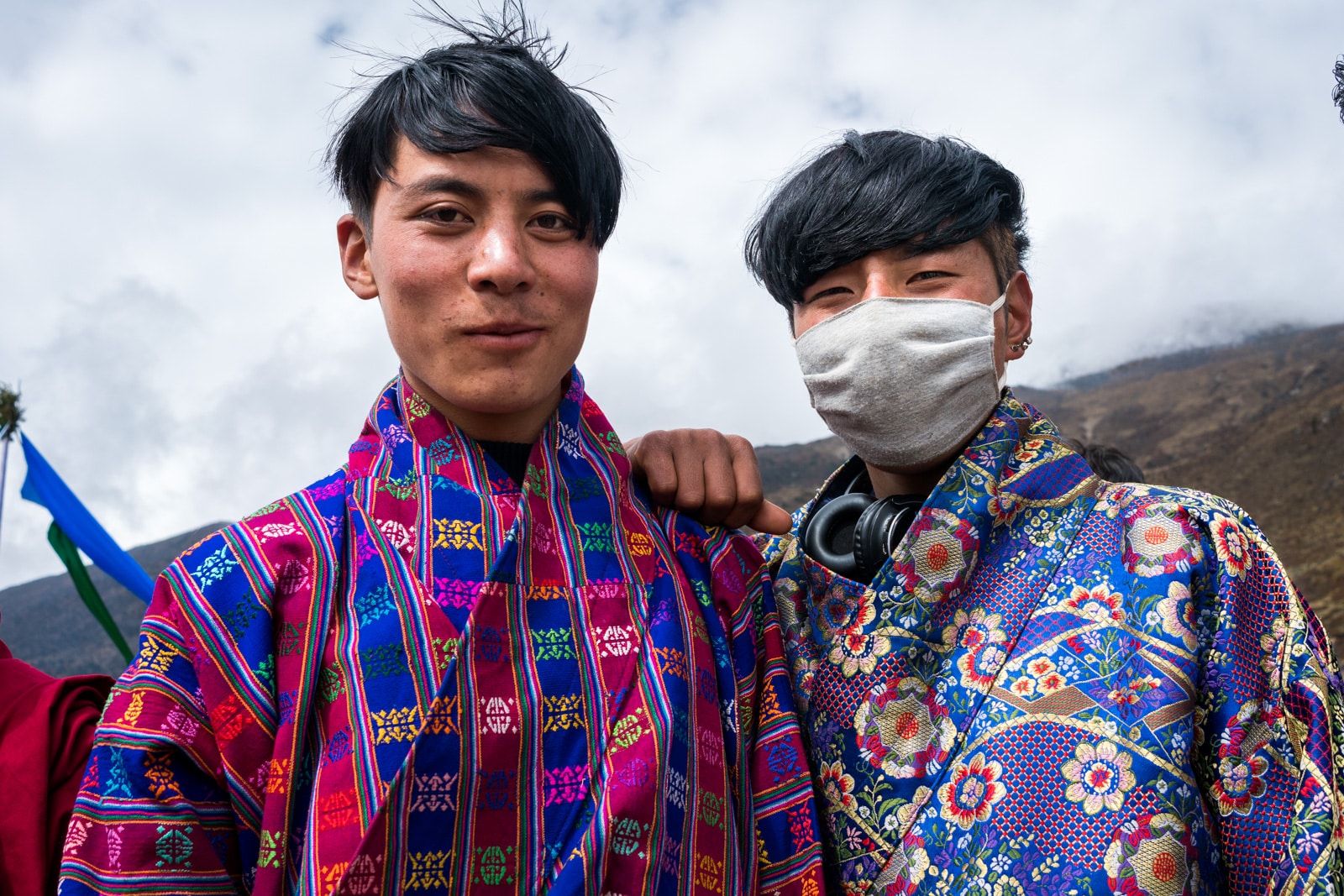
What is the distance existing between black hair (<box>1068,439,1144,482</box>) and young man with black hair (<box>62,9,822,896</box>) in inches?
61.3

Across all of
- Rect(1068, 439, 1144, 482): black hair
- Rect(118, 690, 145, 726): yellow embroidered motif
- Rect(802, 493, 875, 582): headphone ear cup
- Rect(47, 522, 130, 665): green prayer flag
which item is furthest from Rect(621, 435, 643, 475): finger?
Rect(47, 522, 130, 665): green prayer flag

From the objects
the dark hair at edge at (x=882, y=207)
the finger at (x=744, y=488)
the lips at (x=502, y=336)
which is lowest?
the finger at (x=744, y=488)

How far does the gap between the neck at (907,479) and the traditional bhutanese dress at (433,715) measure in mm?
740

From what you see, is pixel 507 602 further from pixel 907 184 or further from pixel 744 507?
pixel 907 184

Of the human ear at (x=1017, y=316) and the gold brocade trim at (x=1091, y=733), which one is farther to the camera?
the human ear at (x=1017, y=316)

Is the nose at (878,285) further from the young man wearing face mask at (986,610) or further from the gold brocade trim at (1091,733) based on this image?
the gold brocade trim at (1091,733)

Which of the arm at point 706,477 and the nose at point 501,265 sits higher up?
the nose at point 501,265

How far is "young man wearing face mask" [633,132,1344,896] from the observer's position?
180 centimetres

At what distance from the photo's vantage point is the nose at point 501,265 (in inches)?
68.9

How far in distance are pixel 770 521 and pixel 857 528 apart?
0.75ft

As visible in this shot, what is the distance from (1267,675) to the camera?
74.1 inches

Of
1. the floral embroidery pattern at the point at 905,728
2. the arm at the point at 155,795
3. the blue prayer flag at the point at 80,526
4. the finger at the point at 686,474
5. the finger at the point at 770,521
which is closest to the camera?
the arm at the point at 155,795

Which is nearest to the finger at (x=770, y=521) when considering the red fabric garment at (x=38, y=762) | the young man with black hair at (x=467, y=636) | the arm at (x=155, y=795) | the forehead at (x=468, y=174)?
the young man with black hair at (x=467, y=636)

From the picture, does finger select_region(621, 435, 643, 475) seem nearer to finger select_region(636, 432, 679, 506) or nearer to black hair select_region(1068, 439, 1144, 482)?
finger select_region(636, 432, 679, 506)
